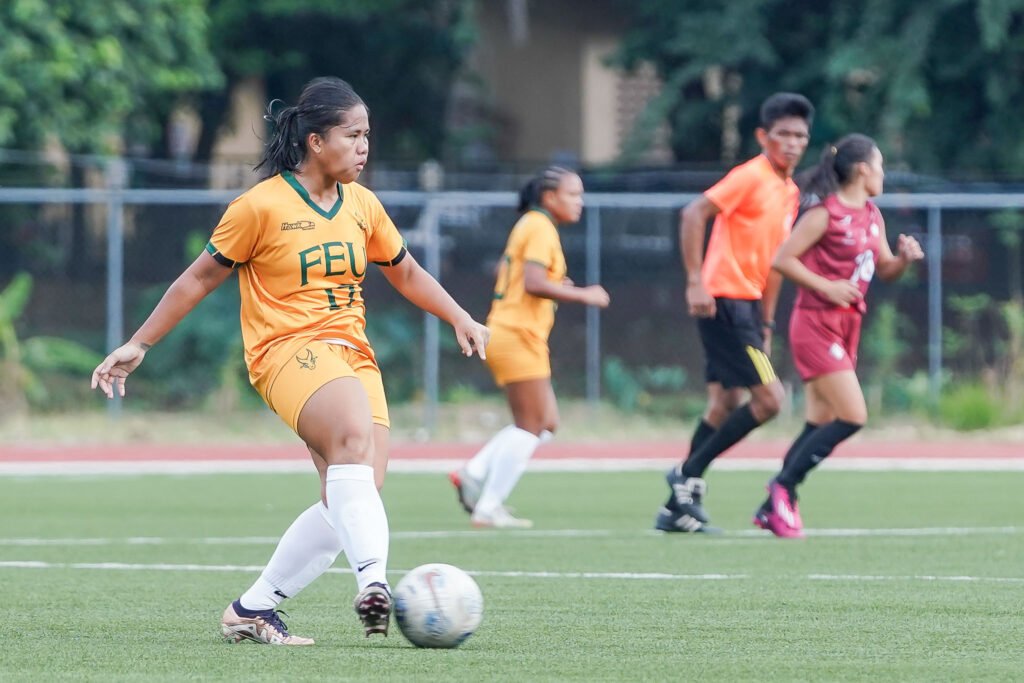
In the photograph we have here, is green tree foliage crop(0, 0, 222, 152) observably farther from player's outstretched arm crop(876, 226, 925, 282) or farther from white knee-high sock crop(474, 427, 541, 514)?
player's outstretched arm crop(876, 226, 925, 282)

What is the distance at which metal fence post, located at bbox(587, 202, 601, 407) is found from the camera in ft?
67.0

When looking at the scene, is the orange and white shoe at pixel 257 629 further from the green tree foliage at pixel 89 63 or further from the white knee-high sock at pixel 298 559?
the green tree foliage at pixel 89 63

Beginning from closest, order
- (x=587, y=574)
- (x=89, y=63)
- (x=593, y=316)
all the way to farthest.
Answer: (x=587, y=574) → (x=593, y=316) → (x=89, y=63)

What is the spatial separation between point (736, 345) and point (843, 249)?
0.79 meters

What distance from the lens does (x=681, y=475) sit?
1063 cm

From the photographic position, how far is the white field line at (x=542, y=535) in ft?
33.5

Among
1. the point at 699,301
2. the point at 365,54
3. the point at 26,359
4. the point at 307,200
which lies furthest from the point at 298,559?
the point at 365,54

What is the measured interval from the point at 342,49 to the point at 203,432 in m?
9.94

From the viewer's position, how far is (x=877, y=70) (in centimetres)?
2214

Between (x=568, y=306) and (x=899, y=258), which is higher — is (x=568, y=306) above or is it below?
below

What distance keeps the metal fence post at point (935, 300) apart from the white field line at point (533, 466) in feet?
9.48

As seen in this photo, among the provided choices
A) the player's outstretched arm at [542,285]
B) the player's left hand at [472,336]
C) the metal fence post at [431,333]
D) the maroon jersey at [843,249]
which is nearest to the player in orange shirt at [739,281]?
the maroon jersey at [843,249]

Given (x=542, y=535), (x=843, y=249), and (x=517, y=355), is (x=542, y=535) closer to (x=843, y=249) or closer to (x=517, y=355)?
(x=517, y=355)

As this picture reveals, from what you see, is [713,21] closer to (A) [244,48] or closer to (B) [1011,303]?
(B) [1011,303]
